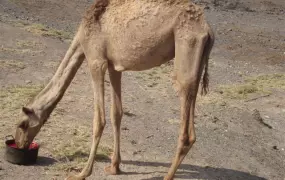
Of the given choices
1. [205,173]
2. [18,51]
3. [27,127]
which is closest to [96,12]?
[27,127]

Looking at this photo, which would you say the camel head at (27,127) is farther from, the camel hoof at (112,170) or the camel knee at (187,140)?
the camel knee at (187,140)

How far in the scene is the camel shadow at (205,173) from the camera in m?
6.72

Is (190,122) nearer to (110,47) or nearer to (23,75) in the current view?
(110,47)

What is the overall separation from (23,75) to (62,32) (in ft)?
16.2

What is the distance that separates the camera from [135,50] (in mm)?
5996

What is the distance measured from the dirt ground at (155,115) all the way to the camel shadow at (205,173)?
1 cm

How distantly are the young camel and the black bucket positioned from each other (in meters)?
0.11

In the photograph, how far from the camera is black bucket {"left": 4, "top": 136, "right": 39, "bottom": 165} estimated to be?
21.1 feet

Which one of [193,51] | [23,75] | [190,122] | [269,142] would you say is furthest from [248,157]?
[23,75]

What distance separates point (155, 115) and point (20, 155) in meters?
3.05

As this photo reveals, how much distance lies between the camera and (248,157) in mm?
7523

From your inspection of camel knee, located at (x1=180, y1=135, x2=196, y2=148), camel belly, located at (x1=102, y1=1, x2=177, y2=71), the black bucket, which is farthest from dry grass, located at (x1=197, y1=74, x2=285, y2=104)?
the black bucket

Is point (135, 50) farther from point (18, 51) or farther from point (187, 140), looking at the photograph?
point (18, 51)

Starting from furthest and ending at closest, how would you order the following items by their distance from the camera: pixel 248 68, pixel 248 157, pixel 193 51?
pixel 248 68 < pixel 248 157 < pixel 193 51
